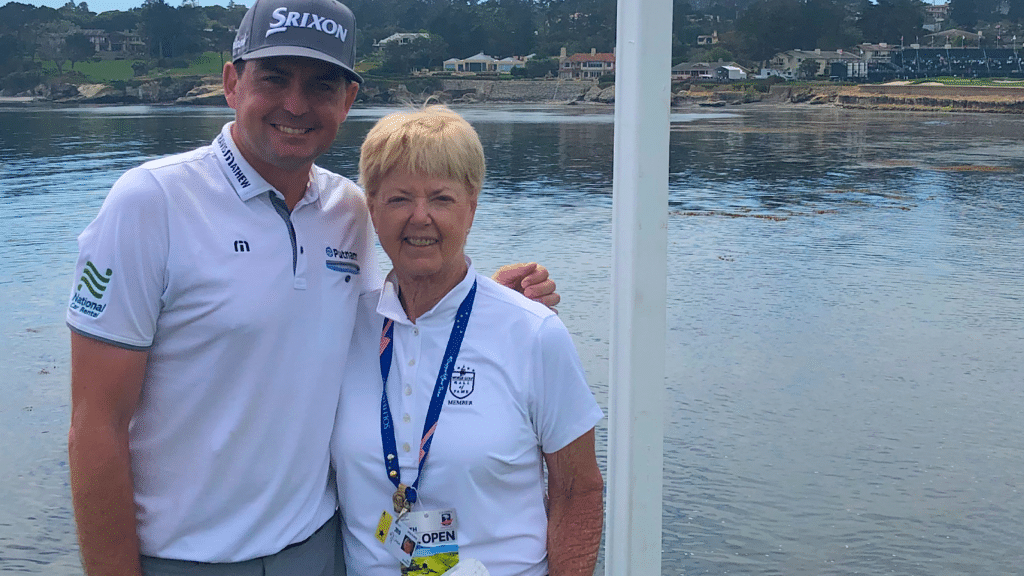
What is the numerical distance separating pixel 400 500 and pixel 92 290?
91 cm

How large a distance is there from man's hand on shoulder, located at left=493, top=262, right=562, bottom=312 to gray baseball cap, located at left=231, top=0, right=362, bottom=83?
2.65 ft

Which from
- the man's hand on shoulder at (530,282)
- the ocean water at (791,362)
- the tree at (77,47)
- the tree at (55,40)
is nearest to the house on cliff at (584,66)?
the tree at (77,47)

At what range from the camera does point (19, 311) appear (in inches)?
484

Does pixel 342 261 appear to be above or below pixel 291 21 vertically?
below

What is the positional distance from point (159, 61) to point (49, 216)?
12825 cm

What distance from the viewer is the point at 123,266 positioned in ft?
7.80

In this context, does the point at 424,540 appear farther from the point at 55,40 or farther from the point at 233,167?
the point at 55,40

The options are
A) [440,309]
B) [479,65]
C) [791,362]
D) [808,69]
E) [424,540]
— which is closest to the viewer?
[424,540]

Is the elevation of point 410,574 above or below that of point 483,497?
below

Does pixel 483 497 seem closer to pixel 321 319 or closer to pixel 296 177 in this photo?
pixel 321 319

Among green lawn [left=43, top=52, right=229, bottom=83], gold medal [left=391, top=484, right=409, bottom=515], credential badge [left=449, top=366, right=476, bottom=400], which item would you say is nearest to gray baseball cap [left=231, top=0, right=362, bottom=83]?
credential badge [left=449, top=366, right=476, bottom=400]

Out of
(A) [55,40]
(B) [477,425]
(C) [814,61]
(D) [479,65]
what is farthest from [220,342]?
(A) [55,40]

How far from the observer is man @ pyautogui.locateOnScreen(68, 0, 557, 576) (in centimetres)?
242

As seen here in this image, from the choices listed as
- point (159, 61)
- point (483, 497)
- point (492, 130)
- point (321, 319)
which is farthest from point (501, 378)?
point (159, 61)
